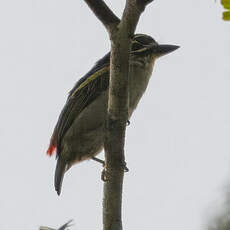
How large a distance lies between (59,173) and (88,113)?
663 millimetres

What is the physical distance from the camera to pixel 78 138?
5.02 meters

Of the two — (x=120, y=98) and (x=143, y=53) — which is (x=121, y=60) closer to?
(x=120, y=98)

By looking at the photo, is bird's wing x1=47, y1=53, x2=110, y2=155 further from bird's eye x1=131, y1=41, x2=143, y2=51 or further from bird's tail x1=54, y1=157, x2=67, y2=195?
bird's eye x1=131, y1=41, x2=143, y2=51

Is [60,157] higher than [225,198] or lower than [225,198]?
higher

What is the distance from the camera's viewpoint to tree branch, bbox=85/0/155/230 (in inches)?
104

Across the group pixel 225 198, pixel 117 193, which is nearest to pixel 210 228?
pixel 225 198

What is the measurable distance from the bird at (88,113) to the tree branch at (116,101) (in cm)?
190

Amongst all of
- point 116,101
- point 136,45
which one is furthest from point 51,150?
point 116,101

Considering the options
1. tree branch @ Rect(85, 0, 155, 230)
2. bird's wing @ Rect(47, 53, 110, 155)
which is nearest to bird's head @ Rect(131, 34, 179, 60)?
bird's wing @ Rect(47, 53, 110, 155)

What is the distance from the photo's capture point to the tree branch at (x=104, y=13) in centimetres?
252

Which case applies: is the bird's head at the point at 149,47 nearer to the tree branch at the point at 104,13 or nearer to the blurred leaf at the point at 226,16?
the tree branch at the point at 104,13

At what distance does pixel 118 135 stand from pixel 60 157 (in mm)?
2205

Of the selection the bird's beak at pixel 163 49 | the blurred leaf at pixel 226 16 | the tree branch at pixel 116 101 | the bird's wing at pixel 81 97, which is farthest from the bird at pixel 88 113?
the blurred leaf at pixel 226 16

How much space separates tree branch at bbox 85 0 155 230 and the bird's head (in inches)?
98.3
